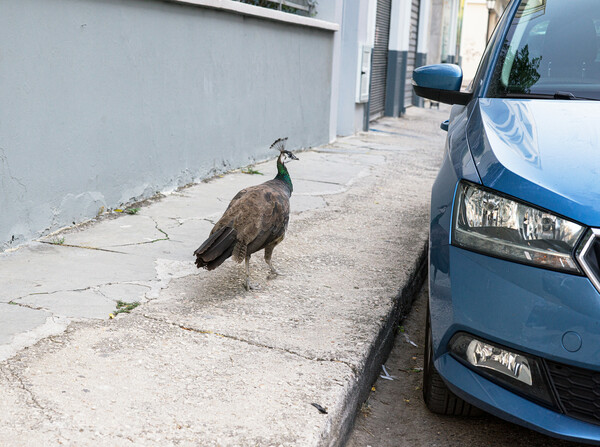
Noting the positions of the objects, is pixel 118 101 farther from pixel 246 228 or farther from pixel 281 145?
pixel 246 228

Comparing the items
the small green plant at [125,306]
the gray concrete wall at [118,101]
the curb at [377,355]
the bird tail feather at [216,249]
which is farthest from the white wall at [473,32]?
the small green plant at [125,306]

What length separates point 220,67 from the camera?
7.15m

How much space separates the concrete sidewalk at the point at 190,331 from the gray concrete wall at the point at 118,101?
0.30 m

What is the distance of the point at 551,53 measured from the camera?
374cm

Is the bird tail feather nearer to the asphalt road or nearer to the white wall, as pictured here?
the asphalt road

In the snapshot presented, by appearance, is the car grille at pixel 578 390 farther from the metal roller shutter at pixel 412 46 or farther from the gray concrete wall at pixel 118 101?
the metal roller shutter at pixel 412 46

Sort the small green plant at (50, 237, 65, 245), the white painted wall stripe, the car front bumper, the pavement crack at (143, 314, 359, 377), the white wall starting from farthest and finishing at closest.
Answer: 1. the white wall
2. the white painted wall stripe
3. the small green plant at (50, 237, 65, 245)
4. the pavement crack at (143, 314, 359, 377)
5. the car front bumper

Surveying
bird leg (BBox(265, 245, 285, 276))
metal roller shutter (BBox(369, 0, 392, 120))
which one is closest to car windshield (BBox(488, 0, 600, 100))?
bird leg (BBox(265, 245, 285, 276))

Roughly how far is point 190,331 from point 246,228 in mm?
678

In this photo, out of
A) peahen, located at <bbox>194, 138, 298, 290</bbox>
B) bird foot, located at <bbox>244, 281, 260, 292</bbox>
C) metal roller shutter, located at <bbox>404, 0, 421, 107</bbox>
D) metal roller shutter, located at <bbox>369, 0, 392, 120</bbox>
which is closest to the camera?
peahen, located at <bbox>194, 138, 298, 290</bbox>

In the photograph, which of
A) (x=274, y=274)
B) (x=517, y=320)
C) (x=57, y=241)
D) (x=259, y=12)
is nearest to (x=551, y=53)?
(x=517, y=320)

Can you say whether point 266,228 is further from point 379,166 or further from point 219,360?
point 379,166

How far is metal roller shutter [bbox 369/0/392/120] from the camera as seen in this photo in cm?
1438

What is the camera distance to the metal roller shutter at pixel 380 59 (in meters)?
14.4
